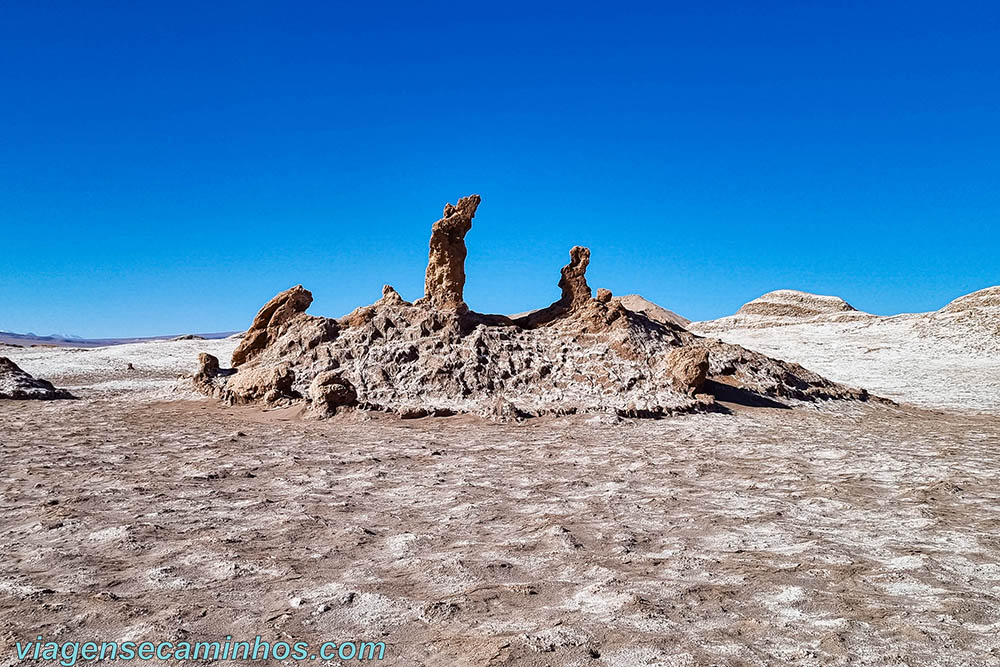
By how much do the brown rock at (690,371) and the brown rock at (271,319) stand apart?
28.1ft

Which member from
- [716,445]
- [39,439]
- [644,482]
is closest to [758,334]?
[716,445]

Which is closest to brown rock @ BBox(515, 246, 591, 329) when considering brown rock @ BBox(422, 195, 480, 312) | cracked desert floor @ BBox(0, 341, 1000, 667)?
brown rock @ BBox(422, 195, 480, 312)

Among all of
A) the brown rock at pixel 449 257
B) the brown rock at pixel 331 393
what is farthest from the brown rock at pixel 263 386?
the brown rock at pixel 449 257

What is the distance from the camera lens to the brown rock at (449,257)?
14328mm

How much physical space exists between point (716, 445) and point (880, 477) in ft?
7.48

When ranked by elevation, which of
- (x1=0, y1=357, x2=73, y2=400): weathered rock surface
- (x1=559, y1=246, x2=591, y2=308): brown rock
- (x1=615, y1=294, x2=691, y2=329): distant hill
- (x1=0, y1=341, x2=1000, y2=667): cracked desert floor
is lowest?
(x1=0, y1=341, x2=1000, y2=667): cracked desert floor

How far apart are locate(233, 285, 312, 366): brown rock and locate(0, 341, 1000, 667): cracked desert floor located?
611cm

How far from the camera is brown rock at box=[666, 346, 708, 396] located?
1196 cm

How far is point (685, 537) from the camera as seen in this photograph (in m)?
4.90

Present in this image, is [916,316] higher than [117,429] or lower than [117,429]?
higher

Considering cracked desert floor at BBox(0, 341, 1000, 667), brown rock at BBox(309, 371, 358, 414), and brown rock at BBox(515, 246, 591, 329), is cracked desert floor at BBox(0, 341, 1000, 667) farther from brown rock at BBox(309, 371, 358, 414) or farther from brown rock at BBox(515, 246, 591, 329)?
brown rock at BBox(515, 246, 591, 329)

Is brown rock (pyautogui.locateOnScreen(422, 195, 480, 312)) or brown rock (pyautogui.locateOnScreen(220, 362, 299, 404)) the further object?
brown rock (pyautogui.locateOnScreen(422, 195, 480, 312))

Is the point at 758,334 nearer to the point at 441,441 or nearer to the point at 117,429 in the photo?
the point at 441,441

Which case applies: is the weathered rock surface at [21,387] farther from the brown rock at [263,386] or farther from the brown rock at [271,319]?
the brown rock at [263,386]
